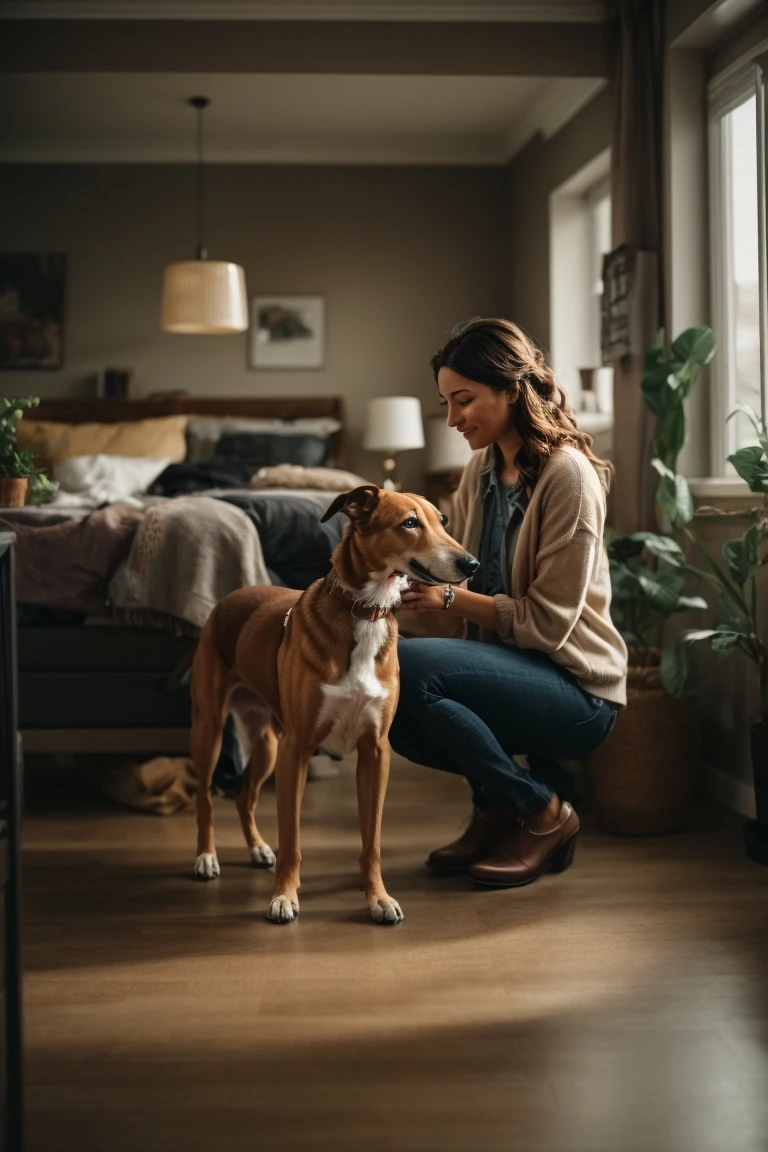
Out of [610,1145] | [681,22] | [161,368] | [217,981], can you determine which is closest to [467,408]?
[217,981]

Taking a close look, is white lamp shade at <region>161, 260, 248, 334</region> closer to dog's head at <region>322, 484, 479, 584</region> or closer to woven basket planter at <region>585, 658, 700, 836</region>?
woven basket planter at <region>585, 658, 700, 836</region>

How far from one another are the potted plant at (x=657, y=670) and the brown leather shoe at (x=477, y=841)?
44 cm

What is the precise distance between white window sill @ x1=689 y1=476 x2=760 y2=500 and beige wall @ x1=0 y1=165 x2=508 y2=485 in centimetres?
327

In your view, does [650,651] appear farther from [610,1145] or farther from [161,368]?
[161,368]

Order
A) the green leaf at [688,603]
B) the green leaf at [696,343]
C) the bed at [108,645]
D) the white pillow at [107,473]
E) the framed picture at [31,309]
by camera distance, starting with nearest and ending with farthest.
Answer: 1. the green leaf at [688,603]
2. the green leaf at [696,343]
3. the bed at [108,645]
4. the white pillow at [107,473]
5. the framed picture at [31,309]

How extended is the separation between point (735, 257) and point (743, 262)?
0.05 metres

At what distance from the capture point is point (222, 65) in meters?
4.05

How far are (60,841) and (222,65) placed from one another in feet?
8.96

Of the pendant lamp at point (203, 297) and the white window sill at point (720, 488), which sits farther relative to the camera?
the pendant lamp at point (203, 297)

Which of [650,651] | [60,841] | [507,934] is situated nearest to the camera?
[507,934]

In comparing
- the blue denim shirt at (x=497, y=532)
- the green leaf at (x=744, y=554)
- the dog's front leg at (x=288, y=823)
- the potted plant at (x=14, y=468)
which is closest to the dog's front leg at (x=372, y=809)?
the dog's front leg at (x=288, y=823)

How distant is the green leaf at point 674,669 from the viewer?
2.88m

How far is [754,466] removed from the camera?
2.67 meters

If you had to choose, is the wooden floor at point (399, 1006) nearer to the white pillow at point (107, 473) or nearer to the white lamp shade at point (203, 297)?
the white pillow at point (107, 473)
